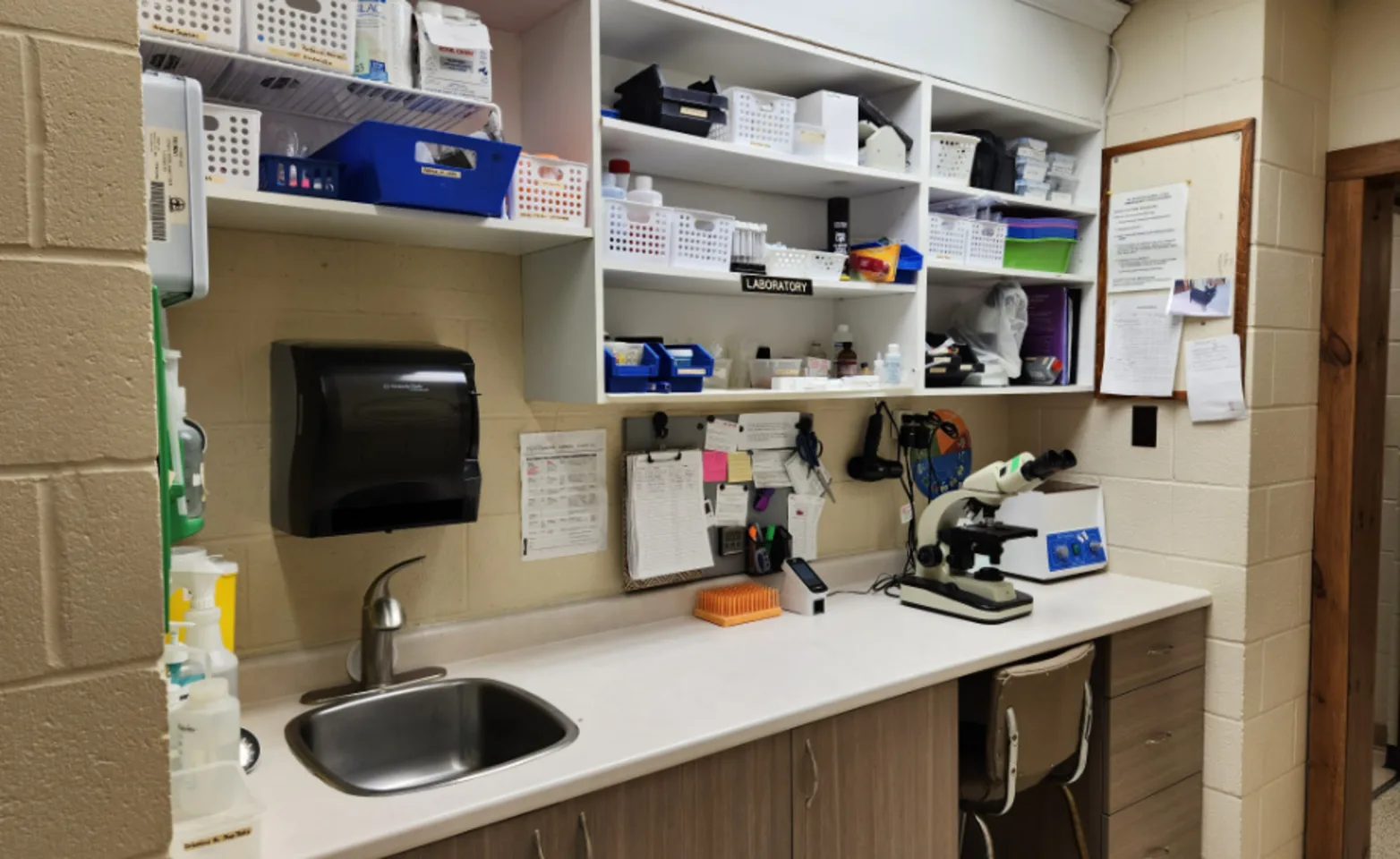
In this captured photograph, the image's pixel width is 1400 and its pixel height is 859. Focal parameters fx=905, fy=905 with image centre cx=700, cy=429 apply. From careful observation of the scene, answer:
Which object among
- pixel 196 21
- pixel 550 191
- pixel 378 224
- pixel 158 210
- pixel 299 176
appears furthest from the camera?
pixel 550 191

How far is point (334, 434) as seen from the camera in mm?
1664

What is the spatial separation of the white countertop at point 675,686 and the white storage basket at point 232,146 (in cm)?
95

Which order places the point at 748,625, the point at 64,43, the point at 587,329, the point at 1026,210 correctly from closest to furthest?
the point at 64,43, the point at 587,329, the point at 748,625, the point at 1026,210

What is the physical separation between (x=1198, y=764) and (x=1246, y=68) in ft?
6.52

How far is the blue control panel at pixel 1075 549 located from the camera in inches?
107

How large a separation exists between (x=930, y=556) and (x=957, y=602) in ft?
0.51

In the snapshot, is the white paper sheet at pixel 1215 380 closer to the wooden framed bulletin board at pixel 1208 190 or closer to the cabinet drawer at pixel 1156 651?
the wooden framed bulletin board at pixel 1208 190

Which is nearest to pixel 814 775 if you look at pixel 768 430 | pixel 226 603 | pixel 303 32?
pixel 768 430

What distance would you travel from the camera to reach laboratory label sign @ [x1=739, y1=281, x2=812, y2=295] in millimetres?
2113

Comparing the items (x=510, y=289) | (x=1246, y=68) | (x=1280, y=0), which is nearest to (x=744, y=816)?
(x=510, y=289)

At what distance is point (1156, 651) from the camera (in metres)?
2.48

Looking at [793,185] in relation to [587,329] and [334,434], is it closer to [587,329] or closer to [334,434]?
[587,329]

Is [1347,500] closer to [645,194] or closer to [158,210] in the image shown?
[645,194]

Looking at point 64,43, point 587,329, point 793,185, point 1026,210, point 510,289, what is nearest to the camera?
point 64,43
